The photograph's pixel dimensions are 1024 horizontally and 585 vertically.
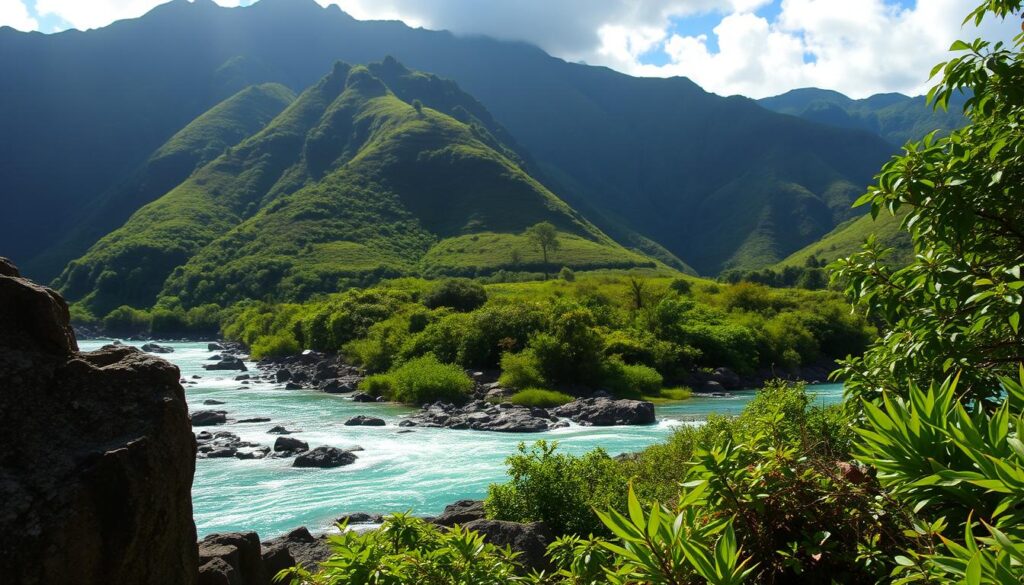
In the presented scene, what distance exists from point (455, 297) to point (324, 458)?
48.9 m

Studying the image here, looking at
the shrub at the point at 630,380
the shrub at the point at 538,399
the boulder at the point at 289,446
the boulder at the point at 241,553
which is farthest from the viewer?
the shrub at the point at 630,380

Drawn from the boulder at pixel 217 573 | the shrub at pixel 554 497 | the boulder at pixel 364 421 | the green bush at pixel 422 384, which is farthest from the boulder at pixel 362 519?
the green bush at pixel 422 384

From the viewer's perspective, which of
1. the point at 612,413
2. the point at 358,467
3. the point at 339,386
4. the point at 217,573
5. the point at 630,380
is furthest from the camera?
the point at 339,386

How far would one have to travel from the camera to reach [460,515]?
17609 mm

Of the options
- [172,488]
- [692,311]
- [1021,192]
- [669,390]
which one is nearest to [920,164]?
[1021,192]

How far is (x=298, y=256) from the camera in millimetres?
150625

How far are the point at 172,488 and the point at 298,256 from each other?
150526 mm

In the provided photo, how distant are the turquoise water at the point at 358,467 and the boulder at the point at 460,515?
176 inches

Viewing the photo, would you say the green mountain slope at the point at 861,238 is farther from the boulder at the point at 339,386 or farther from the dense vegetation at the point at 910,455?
the dense vegetation at the point at 910,455

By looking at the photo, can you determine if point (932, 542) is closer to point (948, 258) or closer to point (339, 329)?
point (948, 258)

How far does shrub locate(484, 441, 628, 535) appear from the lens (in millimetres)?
16578

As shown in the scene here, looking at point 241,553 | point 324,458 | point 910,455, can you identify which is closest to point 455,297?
point 324,458

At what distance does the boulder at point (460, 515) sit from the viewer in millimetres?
17516

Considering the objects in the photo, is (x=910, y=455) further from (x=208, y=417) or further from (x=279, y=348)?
(x=279, y=348)
